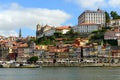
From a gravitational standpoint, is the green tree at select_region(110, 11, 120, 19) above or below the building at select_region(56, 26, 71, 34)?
above

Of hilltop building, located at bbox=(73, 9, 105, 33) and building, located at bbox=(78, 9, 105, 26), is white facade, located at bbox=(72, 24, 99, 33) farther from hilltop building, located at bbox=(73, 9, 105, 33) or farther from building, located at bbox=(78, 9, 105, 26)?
building, located at bbox=(78, 9, 105, 26)

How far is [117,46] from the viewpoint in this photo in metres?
91.7

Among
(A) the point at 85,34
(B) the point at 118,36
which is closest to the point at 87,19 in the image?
(A) the point at 85,34

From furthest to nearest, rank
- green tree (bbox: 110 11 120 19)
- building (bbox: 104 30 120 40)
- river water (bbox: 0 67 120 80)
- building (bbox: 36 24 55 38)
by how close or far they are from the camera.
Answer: building (bbox: 36 24 55 38)
green tree (bbox: 110 11 120 19)
building (bbox: 104 30 120 40)
river water (bbox: 0 67 120 80)

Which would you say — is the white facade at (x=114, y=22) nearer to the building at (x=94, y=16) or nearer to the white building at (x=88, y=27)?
the white building at (x=88, y=27)

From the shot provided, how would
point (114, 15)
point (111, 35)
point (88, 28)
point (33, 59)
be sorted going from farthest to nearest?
point (114, 15) < point (88, 28) < point (111, 35) < point (33, 59)

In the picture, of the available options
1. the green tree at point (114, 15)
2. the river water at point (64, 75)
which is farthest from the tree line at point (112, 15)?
the river water at point (64, 75)

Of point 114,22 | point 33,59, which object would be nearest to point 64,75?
point 33,59

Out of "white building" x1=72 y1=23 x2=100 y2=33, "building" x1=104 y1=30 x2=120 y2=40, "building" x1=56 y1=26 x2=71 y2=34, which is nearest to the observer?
"building" x1=104 y1=30 x2=120 y2=40

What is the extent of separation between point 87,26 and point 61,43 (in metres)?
6.99

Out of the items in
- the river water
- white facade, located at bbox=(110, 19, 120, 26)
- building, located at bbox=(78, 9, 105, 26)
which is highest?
building, located at bbox=(78, 9, 105, 26)

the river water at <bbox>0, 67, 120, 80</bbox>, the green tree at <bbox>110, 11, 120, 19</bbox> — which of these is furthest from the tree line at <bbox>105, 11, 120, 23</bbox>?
the river water at <bbox>0, 67, 120, 80</bbox>

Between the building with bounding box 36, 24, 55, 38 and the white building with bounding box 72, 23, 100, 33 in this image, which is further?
the building with bounding box 36, 24, 55, 38

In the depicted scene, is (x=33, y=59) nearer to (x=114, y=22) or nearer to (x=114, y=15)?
(x=114, y=22)
